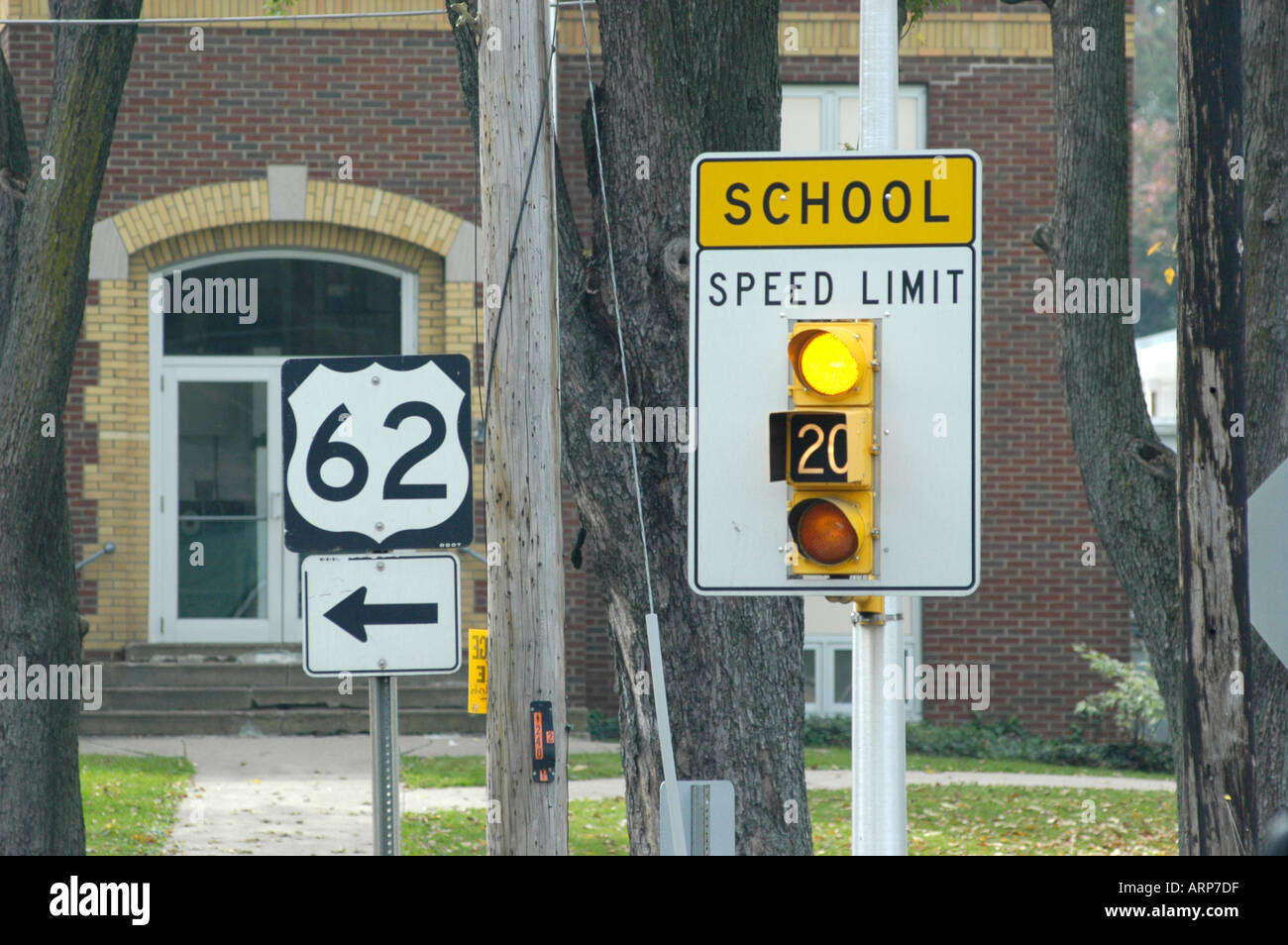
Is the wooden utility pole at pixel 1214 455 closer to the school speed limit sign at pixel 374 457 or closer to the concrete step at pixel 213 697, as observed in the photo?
the school speed limit sign at pixel 374 457

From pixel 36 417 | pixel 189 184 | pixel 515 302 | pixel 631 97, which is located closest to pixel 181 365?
pixel 189 184

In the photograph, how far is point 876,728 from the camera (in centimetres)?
522

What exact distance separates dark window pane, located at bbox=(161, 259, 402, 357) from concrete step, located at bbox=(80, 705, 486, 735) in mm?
3588

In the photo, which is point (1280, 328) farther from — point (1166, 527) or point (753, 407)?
point (753, 407)

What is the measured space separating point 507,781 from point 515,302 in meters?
1.84

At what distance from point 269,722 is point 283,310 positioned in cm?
408

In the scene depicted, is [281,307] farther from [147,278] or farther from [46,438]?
[46,438]

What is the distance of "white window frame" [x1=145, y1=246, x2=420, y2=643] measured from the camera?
51.3 ft

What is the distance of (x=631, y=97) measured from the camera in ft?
24.6

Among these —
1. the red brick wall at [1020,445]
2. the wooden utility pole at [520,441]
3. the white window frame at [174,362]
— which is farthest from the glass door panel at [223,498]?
the wooden utility pole at [520,441]

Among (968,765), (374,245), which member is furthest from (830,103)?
(968,765)

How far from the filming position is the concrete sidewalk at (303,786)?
35.1 feet

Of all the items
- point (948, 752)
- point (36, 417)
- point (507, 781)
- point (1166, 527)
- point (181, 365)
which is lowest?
point (948, 752)

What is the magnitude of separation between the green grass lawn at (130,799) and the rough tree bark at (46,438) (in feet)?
4.28
